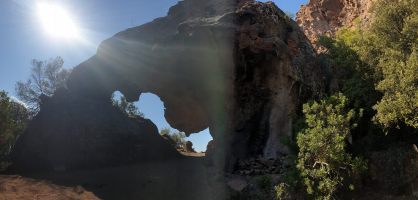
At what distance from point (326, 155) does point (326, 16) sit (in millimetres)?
20807

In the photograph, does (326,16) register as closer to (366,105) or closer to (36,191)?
(366,105)

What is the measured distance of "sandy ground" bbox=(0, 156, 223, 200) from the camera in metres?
20.5

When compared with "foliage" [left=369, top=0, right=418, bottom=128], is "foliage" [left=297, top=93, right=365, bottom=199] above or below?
below

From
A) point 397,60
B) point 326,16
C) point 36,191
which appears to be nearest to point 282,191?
point 397,60

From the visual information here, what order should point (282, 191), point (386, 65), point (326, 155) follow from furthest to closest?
point (386, 65) < point (282, 191) < point (326, 155)

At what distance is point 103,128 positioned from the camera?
92.0 ft

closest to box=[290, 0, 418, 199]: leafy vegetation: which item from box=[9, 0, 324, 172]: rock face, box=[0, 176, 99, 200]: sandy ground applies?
box=[9, 0, 324, 172]: rock face

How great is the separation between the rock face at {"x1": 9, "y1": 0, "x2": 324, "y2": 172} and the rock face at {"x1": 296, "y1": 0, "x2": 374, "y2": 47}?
7.78m

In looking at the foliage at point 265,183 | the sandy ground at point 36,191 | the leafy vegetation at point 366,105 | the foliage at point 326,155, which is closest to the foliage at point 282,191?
the leafy vegetation at point 366,105

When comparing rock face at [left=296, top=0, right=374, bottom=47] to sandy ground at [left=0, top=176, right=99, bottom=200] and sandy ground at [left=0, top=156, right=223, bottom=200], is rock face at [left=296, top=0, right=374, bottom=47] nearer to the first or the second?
sandy ground at [left=0, top=156, right=223, bottom=200]

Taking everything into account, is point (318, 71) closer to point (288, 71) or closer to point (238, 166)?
point (288, 71)

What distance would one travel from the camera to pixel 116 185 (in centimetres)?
2258

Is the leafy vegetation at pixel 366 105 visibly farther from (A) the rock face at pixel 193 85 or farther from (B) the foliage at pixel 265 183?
(A) the rock face at pixel 193 85

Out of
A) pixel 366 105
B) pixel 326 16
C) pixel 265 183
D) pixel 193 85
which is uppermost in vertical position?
pixel 326 16
